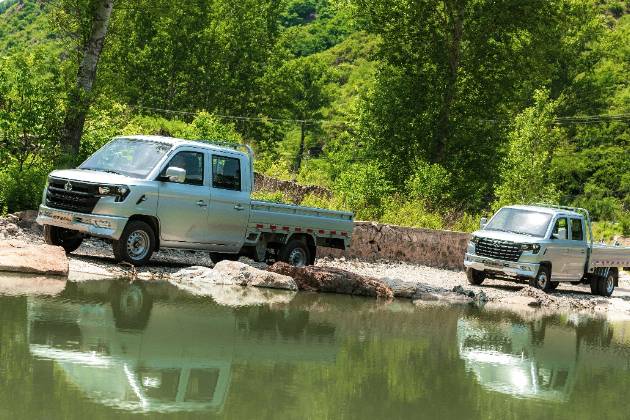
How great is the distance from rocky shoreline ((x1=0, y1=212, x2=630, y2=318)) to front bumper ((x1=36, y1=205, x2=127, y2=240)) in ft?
1.79

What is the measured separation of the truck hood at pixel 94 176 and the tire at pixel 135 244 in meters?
0.72

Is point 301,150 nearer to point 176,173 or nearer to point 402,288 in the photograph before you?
point 402,288

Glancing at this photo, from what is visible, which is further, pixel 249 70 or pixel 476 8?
pixel 249 70

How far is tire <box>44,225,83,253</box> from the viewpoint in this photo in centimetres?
1770

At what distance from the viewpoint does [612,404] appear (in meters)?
9.53

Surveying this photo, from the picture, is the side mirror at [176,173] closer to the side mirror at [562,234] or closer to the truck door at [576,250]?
the side mirror at [562,234]

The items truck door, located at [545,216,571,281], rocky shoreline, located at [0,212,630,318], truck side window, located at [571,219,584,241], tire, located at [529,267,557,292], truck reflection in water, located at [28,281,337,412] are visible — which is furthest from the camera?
truck side window, located at [571,219,584,241]

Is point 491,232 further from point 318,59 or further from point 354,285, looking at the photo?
point 318,59

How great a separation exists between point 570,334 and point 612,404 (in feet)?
21.0

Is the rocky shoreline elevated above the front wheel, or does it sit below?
above

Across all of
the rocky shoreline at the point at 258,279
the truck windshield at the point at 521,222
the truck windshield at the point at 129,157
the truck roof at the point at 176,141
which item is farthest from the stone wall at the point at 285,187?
the truck windshield at the point at 129,157

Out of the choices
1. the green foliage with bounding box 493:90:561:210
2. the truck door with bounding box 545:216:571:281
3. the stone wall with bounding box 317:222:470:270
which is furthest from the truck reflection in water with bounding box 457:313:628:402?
the green foliage with bounding box 493:90:561:210

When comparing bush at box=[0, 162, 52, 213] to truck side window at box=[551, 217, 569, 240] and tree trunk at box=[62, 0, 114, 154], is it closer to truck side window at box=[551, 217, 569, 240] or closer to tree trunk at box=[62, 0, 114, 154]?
tree trunk at box=[62, 0, 114, 154]

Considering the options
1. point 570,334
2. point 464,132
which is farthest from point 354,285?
point 464,132
